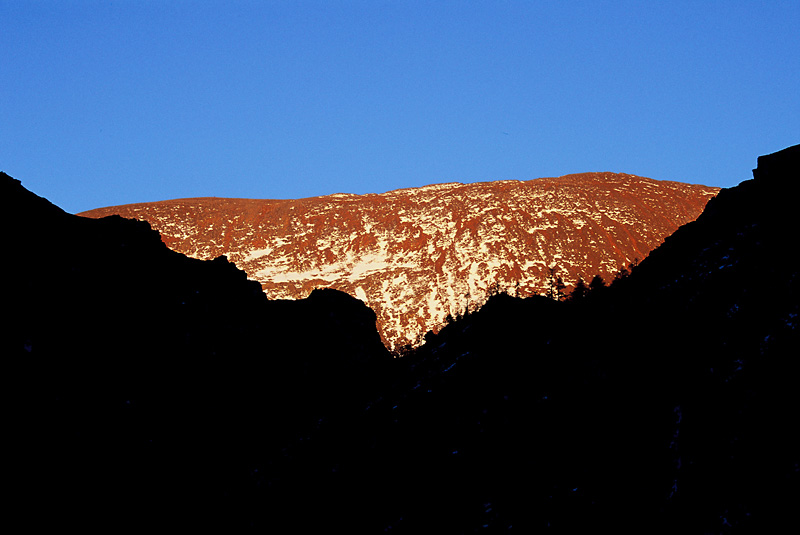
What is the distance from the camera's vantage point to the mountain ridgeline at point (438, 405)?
13695 millimetres

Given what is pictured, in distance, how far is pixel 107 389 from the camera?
21.3 m

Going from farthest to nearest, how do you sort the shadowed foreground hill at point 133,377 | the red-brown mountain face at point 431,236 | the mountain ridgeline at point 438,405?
1. the red-brown mountain face at point 431,236
2. the shadowed foreground hill at point 133,377
3. the mountain ridgeline at point 438,405

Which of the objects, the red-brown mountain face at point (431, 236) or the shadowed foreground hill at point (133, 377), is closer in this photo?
the shadowed foreground hill at point (133, 377)

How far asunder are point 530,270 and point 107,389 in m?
65.9

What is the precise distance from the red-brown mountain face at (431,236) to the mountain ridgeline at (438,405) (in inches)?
1647

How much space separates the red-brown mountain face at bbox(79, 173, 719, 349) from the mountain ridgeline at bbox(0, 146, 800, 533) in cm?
4184

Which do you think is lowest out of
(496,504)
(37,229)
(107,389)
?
(496,504)

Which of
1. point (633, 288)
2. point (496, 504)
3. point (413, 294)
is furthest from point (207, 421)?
point (413, 294)

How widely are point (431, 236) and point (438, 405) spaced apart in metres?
75.0

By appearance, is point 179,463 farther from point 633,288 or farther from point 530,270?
point 530,270

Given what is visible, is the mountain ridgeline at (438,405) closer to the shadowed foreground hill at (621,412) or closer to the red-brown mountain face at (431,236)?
the shadowed foreground hill at (621,412)

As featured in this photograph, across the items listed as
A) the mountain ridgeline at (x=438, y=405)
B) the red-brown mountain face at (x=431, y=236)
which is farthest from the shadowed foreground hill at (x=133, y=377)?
the red-brown mountain face at (x=431, y=236)

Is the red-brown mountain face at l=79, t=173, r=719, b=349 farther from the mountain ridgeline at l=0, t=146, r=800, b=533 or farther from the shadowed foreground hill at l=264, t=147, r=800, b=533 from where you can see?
the shadowed foreground hill at l=264, t=147, r=800, b=533

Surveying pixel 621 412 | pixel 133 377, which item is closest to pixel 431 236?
pixel 133 377
